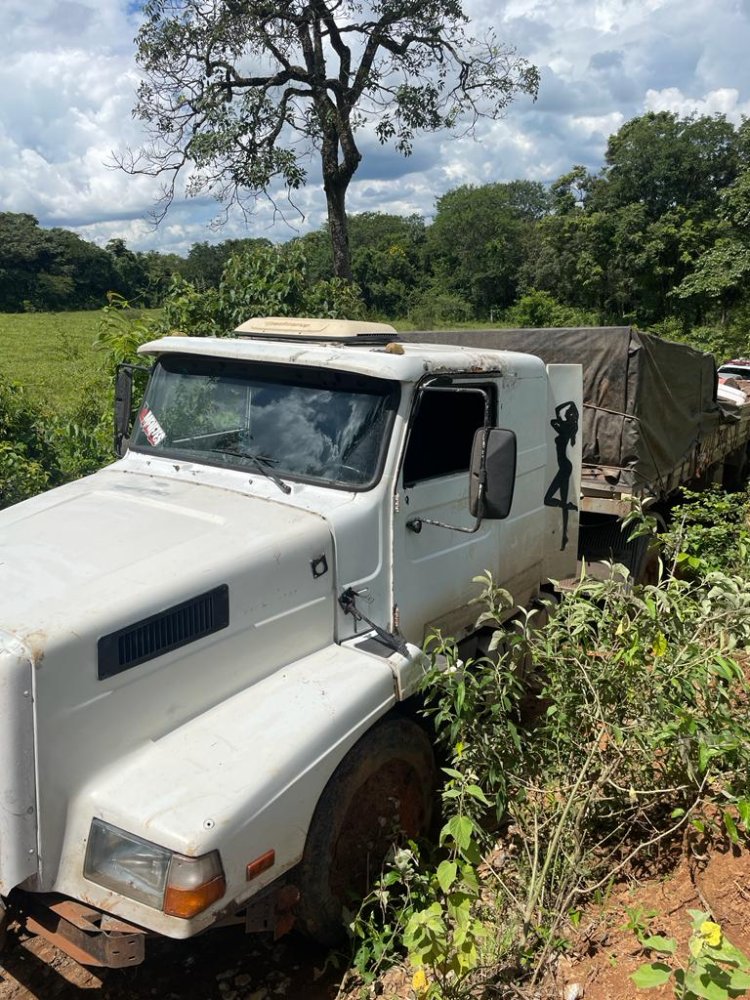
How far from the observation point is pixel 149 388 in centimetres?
402

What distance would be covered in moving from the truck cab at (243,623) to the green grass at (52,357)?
466cm

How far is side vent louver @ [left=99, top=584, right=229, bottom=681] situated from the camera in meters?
2.46

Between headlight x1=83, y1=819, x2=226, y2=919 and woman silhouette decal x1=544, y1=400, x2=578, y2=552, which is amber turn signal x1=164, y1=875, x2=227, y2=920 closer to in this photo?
headlight x1=83, y1=819, x2=226, y2=919

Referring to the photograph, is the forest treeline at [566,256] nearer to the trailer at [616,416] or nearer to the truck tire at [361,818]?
the trailer at [616,416]

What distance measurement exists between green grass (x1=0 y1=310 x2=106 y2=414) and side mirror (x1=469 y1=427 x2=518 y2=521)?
5.56 metres

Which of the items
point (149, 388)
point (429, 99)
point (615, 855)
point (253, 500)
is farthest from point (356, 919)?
point (429, 99)

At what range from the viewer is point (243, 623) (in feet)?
9.37

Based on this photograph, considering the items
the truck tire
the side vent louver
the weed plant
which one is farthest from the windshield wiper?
the truck tire

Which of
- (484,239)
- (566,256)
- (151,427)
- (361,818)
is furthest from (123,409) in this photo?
(484,239)

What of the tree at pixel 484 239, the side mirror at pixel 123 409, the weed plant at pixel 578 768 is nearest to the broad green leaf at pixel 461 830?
the weed plant at pixel 578 768

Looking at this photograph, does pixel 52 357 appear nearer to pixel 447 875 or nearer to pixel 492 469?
pixel 492 469

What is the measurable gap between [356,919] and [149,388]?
9.03 feet

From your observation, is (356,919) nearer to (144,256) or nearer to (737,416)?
(737,416)

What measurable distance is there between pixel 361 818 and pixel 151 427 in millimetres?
2188
